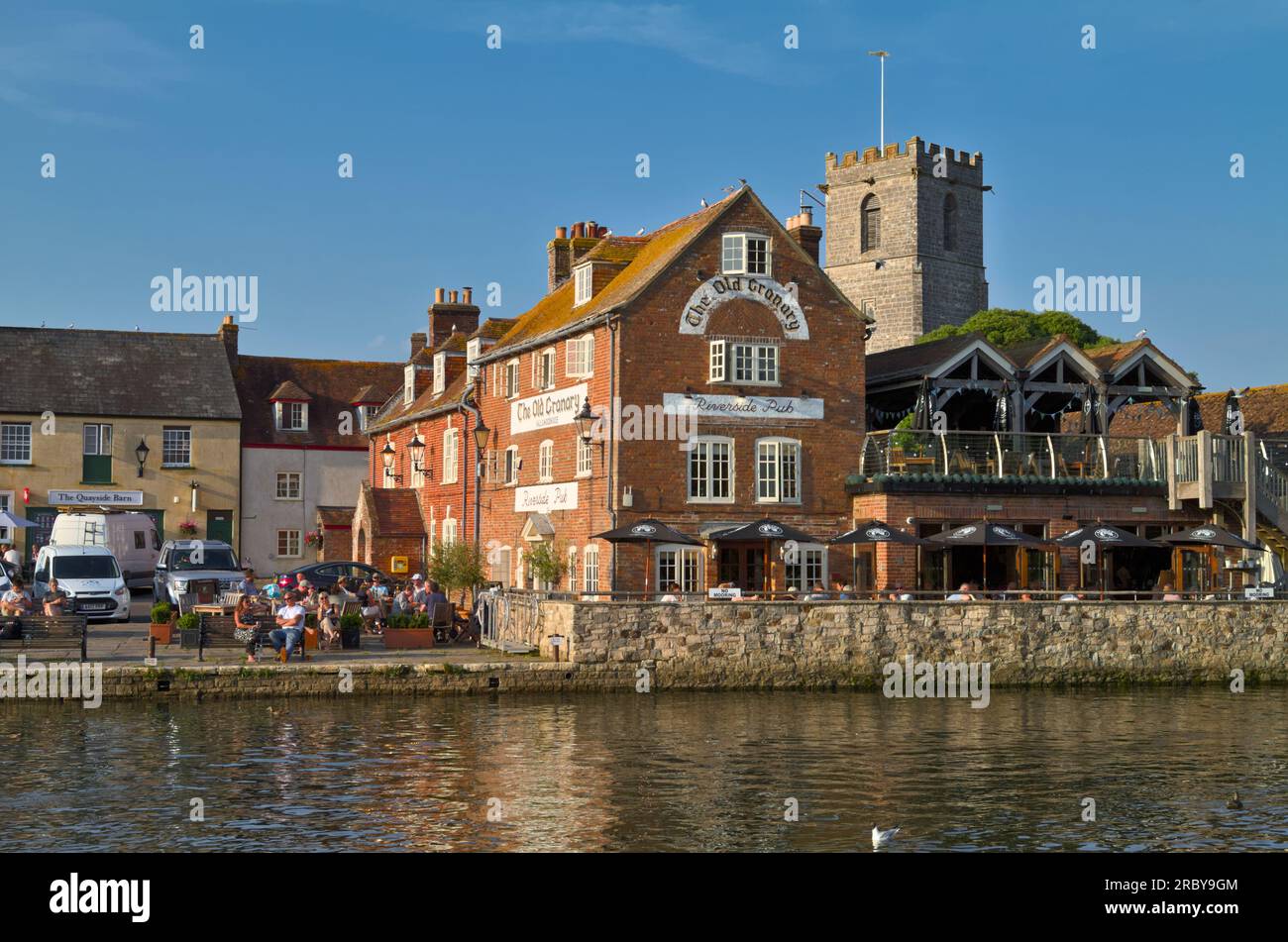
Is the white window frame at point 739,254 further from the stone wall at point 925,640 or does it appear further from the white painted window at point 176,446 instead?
the white painted window at point 176,446

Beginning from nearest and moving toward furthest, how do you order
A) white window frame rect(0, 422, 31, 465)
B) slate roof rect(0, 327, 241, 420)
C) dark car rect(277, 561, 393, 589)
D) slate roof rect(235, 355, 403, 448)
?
dark car rect(277, 561, 393, 589) < white window frame rect(0, 422, 31, 465) < slate roof rect(0, 327, 241, 420) < slate roof rect(235, 355, 403, 448)

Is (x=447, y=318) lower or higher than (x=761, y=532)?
higher

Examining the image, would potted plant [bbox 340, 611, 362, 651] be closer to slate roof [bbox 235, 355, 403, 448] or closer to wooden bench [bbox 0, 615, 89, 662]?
wooden bench [bbox 0, 615, 89, 662]

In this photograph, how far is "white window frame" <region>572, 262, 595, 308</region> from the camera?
134ft

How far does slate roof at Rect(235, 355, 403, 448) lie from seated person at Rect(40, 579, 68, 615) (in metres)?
23.7

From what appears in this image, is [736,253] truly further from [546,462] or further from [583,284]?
[546,462]

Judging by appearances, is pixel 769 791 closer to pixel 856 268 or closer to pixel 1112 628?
pixel 1112 628

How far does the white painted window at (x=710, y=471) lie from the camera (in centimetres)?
3597

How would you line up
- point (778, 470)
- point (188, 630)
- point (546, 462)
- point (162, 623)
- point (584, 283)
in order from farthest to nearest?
point (584, 283)
point (546, 462)
point (778, 470)
point (162, 623)
point (188, 630)

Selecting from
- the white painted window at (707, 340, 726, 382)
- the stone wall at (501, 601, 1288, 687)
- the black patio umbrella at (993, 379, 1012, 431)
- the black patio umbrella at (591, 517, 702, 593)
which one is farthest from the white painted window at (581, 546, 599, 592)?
the black patio umbrella at (993, 379, 1012, 431)

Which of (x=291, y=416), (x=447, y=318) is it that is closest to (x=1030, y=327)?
(x=447, y=318)

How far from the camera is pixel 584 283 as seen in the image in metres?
41.1

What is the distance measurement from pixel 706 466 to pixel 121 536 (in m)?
19.6
